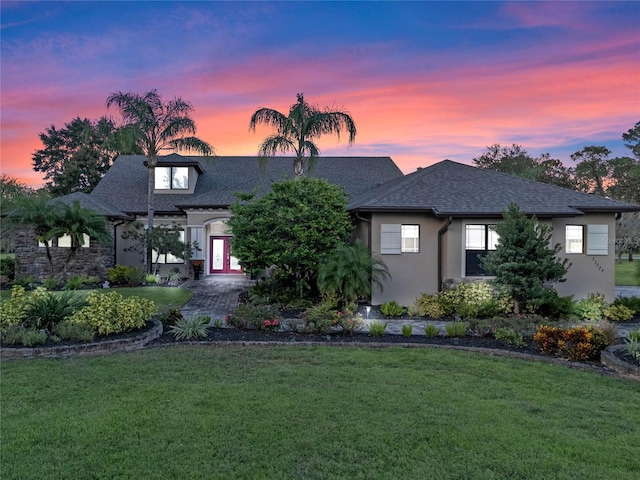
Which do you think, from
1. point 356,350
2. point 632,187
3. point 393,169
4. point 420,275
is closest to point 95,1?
point 356,350

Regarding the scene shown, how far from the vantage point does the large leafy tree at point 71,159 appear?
4006 centimetres

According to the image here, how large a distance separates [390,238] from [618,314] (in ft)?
22.4

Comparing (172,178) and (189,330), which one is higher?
(172,178)

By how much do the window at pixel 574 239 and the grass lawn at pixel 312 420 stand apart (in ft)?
27.2

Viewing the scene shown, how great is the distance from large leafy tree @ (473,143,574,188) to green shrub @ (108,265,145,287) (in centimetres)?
4074

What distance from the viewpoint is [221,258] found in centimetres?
2028

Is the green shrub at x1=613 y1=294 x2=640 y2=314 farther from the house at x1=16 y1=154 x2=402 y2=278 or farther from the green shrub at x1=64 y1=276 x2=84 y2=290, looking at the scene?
the green shrub at x1=64 y1=276 x2=84 y2=290

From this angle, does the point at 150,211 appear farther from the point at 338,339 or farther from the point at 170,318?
the point at 338,339

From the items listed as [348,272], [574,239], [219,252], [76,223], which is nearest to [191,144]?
[219,252]

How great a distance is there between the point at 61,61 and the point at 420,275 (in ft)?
41.8

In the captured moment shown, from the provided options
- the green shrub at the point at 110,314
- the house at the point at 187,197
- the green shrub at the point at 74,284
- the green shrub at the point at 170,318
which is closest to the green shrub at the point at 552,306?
the green shrub at the point at 170,318

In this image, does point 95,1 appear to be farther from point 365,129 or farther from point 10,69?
point 365,129

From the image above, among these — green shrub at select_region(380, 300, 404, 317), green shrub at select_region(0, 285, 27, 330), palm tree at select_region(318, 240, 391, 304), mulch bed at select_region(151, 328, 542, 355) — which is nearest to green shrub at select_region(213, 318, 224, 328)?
mulch bed at select_region(151, 328, 542, 355)

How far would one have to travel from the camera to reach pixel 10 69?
34.5 ft
